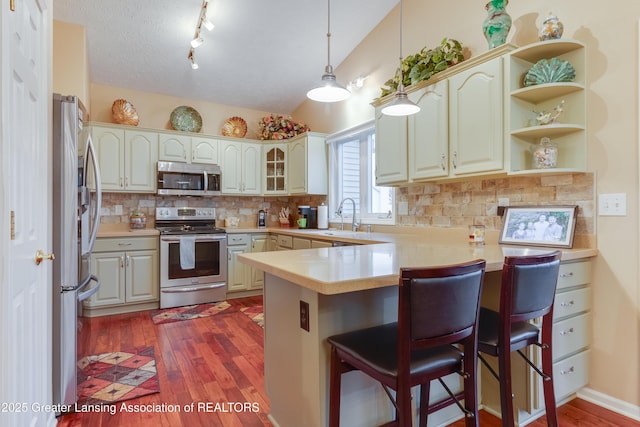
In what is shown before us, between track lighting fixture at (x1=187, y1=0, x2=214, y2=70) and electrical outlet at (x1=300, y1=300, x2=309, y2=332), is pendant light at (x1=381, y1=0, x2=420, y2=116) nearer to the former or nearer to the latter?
electrical outlet at (x1=300, y1=300, x2=309, y2=332)

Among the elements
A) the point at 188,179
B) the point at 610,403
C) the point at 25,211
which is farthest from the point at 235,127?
the point at 610,403

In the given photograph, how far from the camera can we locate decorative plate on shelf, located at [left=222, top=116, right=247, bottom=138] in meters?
4.87

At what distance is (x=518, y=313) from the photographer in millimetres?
1386

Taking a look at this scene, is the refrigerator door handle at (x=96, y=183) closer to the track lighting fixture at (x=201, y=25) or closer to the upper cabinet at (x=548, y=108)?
the track lighting fixture at (x=201, y=25)

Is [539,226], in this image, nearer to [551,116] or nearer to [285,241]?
[551,116]

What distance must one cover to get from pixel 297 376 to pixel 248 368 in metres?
1.07

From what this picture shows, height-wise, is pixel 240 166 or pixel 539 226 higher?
pixel 240 166

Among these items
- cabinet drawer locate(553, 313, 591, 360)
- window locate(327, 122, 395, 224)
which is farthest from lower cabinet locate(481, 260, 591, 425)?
window locate(327, 122, 395, 224)

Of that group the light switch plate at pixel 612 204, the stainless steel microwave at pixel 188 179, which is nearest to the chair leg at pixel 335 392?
the light switch plate at pixel 612 204

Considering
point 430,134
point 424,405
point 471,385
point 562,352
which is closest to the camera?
point 471,385

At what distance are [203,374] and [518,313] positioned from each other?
6.56 feet

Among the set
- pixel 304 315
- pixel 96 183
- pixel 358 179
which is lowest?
pixel 304 315

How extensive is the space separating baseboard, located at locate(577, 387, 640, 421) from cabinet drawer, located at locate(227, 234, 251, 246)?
3.52m

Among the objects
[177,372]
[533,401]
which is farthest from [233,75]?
[533,401]
